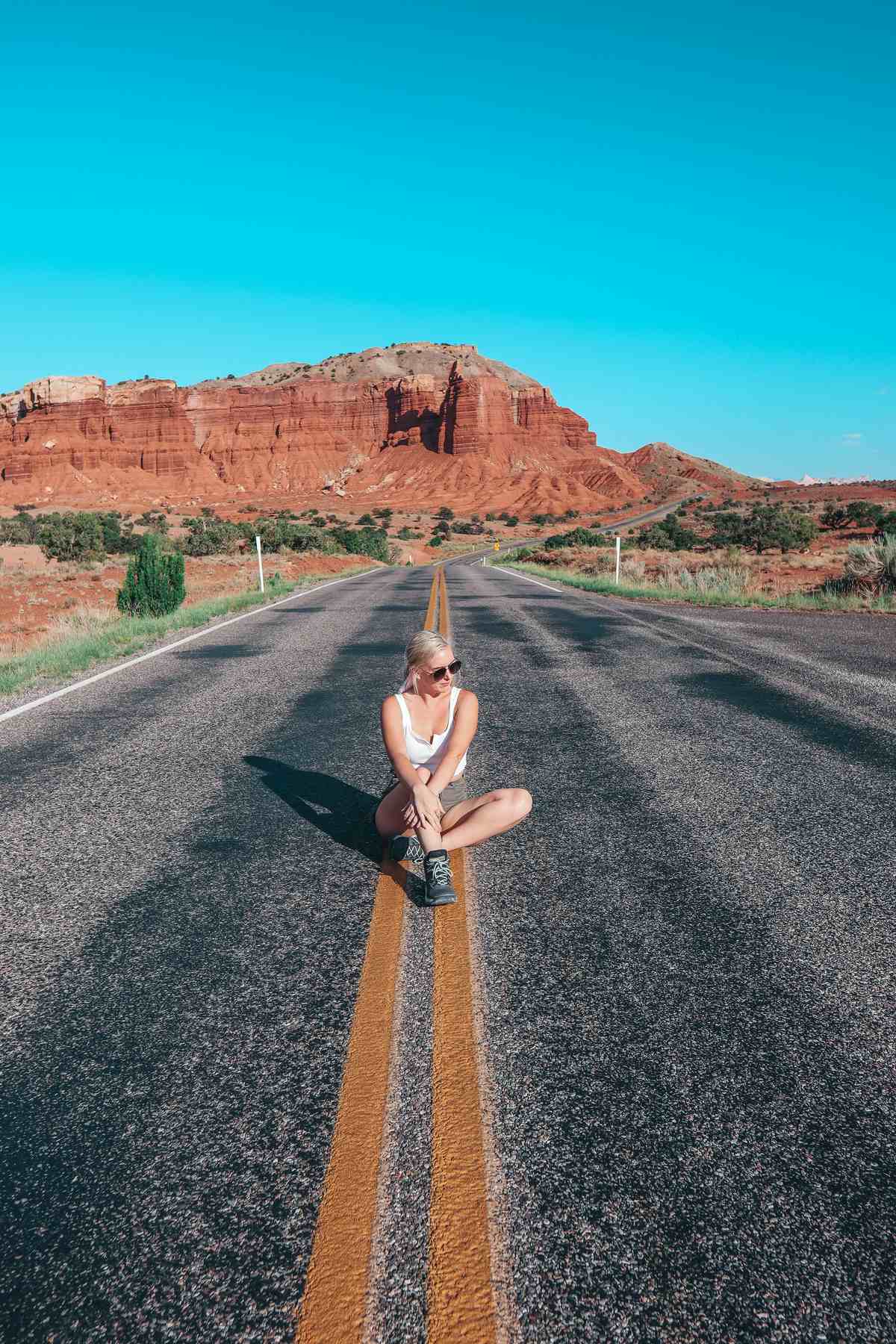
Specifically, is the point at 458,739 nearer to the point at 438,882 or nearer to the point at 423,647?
the point at 423,647

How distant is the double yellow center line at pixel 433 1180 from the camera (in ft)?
5.33

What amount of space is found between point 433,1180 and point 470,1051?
52 centimetres

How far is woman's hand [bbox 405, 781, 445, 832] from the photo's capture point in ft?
12.1

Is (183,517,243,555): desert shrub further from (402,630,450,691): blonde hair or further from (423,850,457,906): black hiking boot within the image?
(423,850,457,906): black hiking boot

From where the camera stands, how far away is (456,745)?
13.3ft

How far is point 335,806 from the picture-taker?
16.0ft

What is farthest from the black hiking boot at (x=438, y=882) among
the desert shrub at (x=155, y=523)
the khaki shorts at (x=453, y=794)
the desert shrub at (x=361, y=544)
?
the desert shrub at (x=155, y=523)

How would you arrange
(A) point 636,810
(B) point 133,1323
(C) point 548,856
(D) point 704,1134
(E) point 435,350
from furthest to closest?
1. (E) point 435,350
2. (A) point 636,810
3. (C) point 548,856
4. (D) point 704,1134
5. (B) point 133,1323

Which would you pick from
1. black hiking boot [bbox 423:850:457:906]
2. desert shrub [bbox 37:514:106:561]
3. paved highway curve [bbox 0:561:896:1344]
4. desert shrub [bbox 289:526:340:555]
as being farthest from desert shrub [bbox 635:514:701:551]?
black hiking boot [bbox 423:850:457:906]

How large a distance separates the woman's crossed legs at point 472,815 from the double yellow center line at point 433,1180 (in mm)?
944

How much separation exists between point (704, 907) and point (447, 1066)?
1.51m

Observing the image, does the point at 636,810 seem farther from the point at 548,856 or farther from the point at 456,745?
the point at 456,745

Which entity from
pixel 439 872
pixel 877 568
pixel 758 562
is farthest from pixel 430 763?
pixel 758 562

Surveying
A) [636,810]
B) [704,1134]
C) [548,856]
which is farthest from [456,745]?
[704,1134]
